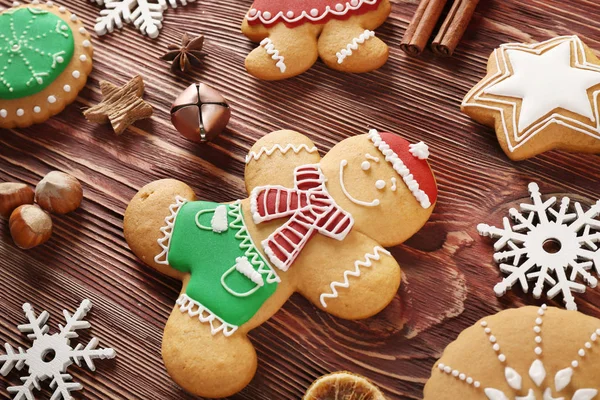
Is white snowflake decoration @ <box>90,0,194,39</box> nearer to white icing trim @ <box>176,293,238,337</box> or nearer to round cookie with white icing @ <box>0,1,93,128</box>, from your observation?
round cookie with white icing @ <box>0,1,93,128</box>

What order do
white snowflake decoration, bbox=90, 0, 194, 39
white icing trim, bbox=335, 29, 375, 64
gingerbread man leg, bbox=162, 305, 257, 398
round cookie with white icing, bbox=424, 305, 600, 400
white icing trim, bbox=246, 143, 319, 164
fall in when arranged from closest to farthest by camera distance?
round cookie with white icing, bbox=424, 305, 600, 400
gingerbread man leg, bbox=162, 305, 257, 398
white icing trim, bbox=246, 143, 319, 164
white icing trim, bbox=335, 29, 375, 64
white snowflake decoration, bbox=90, 0, 194, 39

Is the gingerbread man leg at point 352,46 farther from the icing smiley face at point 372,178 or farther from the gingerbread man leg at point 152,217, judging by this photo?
the gingerbread man leg at point 152,217

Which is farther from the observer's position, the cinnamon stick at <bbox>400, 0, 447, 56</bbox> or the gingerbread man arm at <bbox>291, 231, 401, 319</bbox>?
the cinnamon stick at <bbox>400, 0, 447, 56</bbox>

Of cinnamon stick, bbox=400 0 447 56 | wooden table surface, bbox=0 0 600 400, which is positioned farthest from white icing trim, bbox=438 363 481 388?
cinnamon stick, bbox=400 0 447 56

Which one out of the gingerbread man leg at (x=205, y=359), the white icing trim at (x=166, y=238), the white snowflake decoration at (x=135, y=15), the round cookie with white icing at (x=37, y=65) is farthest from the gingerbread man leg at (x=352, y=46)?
the gingerbread man leg at (x=205, y=359)

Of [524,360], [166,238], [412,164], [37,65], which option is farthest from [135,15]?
[524,360]

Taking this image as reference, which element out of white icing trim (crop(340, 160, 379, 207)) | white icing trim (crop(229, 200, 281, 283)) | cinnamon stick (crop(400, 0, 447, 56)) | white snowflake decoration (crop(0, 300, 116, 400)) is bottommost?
white snowflake decoration (crop(0, 300, 116, 400))

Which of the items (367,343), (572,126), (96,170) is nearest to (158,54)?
(96,170)
